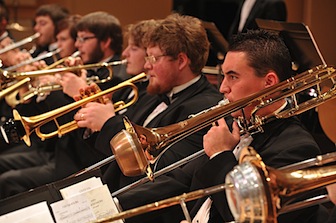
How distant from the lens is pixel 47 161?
4570 millimetres

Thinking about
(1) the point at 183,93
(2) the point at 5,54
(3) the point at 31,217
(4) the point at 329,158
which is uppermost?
(2) the point at 5,54

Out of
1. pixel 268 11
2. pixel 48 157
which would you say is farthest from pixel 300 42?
pixel 48 157

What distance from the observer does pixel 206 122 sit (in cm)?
246

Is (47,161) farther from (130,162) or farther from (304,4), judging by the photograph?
(304,4)

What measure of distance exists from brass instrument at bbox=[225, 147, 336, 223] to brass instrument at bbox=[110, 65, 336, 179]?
67 cm

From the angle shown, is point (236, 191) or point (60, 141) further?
point (60, 141)

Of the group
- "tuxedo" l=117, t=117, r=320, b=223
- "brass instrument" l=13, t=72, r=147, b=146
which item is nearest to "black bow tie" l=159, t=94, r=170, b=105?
"brass instrument" l=13, t=72, r=147, b=146

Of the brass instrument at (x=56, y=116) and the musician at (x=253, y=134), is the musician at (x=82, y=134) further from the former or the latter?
the musician at (x=253, y=134)

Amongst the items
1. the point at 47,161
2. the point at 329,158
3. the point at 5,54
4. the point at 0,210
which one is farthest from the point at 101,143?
the point at 5,54

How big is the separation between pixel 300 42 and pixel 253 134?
829mm

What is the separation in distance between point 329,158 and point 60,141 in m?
2.61

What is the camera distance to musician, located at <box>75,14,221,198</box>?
3.38 meters

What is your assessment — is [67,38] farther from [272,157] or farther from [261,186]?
[261,186]

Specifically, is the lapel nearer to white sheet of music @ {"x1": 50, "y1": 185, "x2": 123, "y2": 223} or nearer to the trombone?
white sheet of music @ {"x1": 50, "y1": 185, "x2": 123, "y2": 223}
